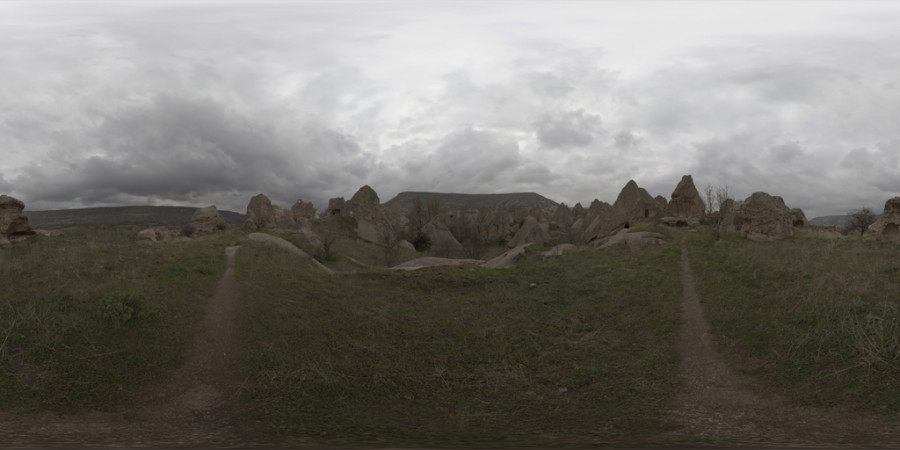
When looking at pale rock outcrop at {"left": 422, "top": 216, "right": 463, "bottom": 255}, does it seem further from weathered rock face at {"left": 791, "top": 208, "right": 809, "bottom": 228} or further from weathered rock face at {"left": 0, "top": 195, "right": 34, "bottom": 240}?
weathered rock face at {"left": 0, "top": 195, "right": 34, "bottom": 240}

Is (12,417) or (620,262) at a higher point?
(620,262)

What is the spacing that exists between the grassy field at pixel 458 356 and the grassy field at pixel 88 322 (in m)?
1.62

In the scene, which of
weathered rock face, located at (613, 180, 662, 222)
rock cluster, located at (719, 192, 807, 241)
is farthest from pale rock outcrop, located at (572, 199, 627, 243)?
rock cluster, located at (719, 192, 807, 241)

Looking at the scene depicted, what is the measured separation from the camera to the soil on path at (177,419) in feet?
22.5

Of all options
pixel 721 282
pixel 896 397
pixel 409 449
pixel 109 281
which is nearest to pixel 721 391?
pixel 896 397

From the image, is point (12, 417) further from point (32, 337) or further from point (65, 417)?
point (32, 337)

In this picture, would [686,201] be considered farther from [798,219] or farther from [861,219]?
[861,219]

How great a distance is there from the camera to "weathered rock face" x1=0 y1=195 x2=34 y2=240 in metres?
16.4

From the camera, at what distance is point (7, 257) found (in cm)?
1394

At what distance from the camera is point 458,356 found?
10648mm

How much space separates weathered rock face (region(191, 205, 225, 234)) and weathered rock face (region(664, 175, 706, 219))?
100ft

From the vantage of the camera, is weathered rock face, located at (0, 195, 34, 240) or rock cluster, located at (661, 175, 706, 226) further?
rock cluster, located at (661, 175, 706, 226)

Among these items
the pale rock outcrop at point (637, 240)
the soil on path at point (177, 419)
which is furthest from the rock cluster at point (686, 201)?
the soil on path at point (177, 419)

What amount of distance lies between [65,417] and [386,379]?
519 cm
